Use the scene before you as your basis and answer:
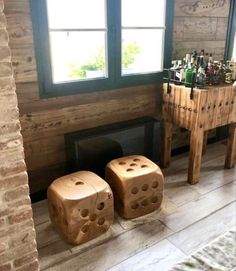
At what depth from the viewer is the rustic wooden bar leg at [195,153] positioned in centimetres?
230

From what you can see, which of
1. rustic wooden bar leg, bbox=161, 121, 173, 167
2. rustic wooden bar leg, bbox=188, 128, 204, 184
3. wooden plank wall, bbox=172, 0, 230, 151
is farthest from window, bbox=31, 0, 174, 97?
rustic wooden bar leg, bbox=188, 128, 204, 184

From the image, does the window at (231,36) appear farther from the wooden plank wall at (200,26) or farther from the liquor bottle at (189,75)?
the liquor bottle at (189,75)

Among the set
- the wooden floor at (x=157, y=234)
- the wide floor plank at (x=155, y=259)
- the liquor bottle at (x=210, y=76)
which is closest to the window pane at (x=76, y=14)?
the liquor bottle at (x=210, y=76)

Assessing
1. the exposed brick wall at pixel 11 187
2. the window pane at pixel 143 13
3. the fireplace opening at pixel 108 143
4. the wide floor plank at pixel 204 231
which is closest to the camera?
the exposed brick wall at pixel 11 187

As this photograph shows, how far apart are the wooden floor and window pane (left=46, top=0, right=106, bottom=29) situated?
139 cm

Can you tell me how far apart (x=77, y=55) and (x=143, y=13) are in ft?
2.35

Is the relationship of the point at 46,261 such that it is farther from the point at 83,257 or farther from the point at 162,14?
the point at 162,14

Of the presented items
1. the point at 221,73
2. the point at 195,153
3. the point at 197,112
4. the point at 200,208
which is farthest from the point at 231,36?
the point at 200,208

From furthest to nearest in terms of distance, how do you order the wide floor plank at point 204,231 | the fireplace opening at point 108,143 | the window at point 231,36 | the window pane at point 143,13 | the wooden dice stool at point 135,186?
1. the window at point 231,36
2. the window pane at point 143,13
3. the fireplace opening at point 108,143
4. the wooden dice stool at point 135,186
5. the wide floor plank at point 204,231

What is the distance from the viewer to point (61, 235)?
6.08ft

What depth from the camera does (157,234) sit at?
1887 mm

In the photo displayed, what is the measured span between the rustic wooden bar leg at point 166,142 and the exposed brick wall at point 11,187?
160cm

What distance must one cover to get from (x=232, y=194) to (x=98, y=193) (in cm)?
122

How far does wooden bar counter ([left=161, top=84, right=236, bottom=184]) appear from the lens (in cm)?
222
